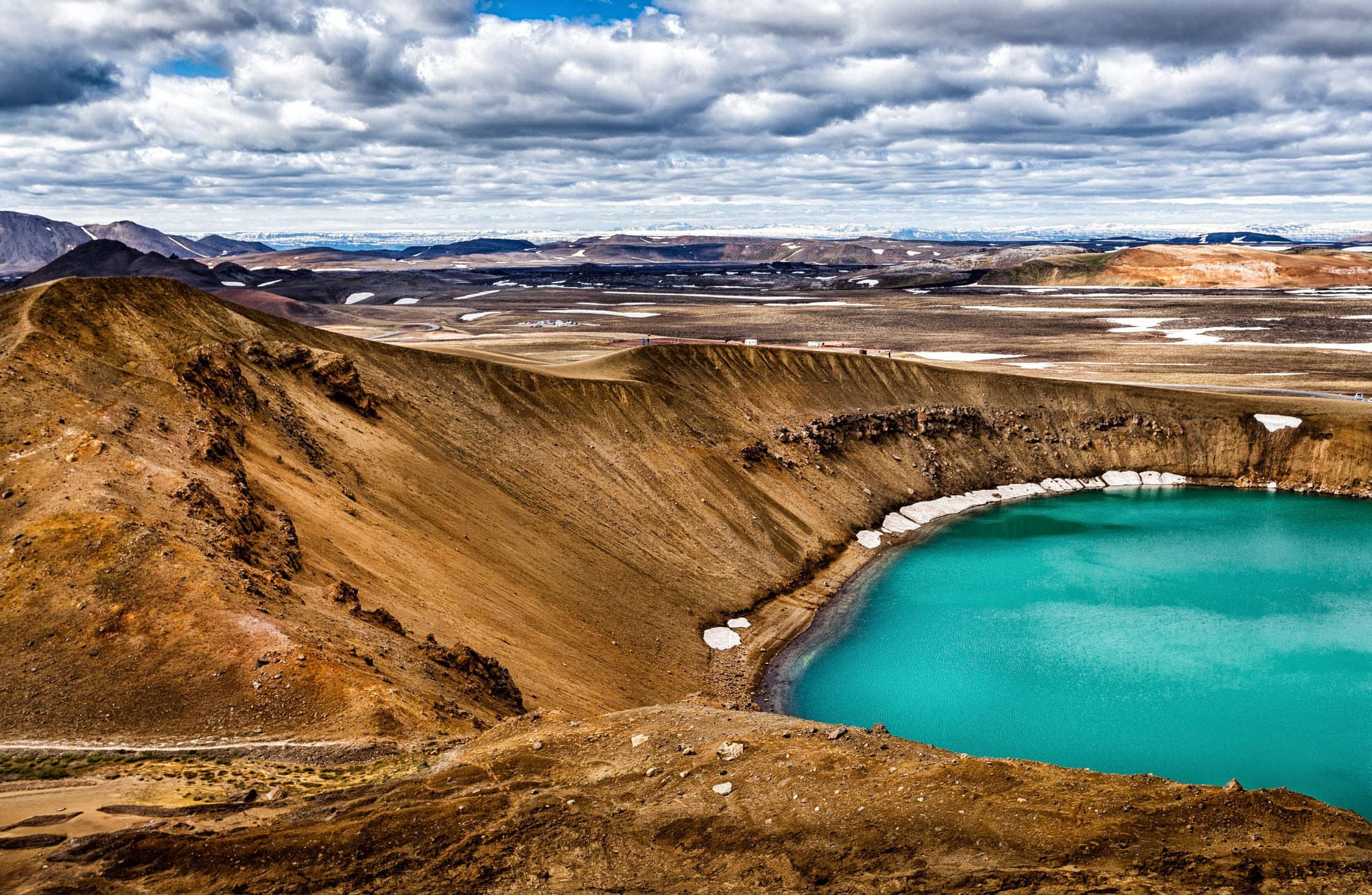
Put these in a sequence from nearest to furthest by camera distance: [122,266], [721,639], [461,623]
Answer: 1. [461,623]
2. [721,639]
3. [122,266]

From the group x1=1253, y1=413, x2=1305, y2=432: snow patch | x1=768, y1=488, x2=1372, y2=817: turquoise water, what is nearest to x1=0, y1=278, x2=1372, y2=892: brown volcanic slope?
x1=768, y1=488, x2=1372, y2=817: turquoise water

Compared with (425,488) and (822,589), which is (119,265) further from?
(822,589)

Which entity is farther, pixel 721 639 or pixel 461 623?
pixel 721 639

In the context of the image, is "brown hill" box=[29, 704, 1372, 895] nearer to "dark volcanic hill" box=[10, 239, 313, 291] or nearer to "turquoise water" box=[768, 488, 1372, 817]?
"turquoise water" box=[768, 488, 1372, 817]

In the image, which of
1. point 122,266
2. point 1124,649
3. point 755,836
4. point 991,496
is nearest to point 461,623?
point 755,836

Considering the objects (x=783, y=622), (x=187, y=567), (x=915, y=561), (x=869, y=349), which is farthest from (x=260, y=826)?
(x=869, y=349)
